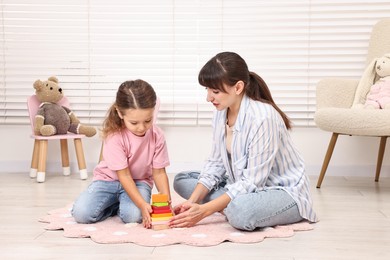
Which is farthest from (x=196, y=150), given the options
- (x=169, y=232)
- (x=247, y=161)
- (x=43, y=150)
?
(x=169, y=232)

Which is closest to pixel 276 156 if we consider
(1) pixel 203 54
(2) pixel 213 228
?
(2) pixel 213 228

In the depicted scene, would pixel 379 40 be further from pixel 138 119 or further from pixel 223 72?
pixel 138 119

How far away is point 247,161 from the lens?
6.77 ft

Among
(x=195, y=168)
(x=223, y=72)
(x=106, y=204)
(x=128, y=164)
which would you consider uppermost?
(x=223, y=72)

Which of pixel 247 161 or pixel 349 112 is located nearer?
pixel 247 161

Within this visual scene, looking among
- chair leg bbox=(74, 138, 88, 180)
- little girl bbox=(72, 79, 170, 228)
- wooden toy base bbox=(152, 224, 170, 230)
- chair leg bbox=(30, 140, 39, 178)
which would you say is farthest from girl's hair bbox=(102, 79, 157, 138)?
chair leg bbox=(30, 140, 39, 178)

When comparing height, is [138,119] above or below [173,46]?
below

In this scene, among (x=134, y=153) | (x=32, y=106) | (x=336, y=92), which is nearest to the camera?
(x=134, y=153)

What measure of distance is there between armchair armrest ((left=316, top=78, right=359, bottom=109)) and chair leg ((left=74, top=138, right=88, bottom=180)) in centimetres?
122

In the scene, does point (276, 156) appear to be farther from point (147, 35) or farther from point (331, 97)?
point (147, 35)

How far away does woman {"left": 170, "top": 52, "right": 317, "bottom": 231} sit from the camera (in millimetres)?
1992

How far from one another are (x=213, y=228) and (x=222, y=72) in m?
0.50

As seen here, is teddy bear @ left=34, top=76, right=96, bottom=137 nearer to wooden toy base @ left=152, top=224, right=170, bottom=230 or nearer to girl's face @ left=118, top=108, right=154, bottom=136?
girl's face @ left=118, top=108, right=154, bottom=136

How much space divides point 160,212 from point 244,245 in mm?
319
